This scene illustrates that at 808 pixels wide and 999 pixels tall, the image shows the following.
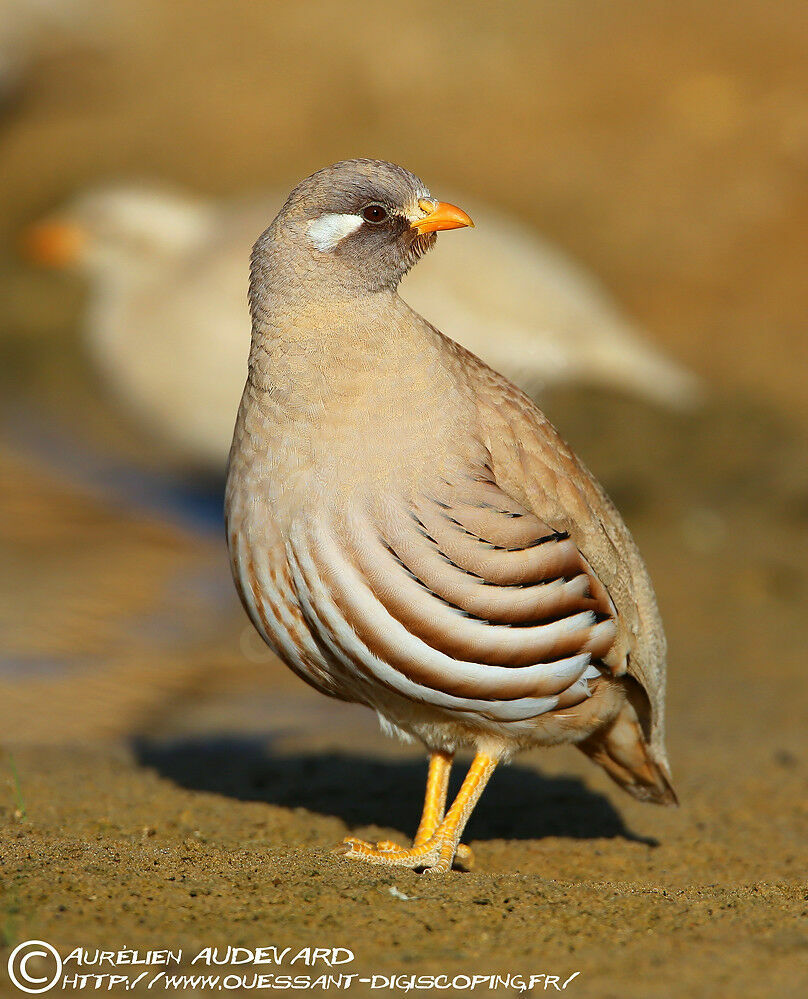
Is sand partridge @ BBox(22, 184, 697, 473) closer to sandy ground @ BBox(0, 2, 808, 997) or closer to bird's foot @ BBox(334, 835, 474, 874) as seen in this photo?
sandy ground @ BBox(0, 2, 808, 997)

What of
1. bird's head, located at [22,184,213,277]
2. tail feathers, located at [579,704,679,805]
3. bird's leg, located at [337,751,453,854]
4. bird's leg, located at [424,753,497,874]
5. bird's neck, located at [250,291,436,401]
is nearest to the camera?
bird's neck, located at [250,291,436,401]

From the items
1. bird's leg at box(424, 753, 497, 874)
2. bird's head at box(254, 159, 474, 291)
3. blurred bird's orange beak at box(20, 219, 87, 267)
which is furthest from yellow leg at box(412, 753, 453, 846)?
blurred bird's orange beak at box(20, 219, 87, 267)

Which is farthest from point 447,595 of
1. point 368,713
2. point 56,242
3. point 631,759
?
point 56,242

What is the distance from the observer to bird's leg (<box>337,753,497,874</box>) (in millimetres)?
4938

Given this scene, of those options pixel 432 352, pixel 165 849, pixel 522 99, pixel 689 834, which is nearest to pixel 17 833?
pixel 165 849

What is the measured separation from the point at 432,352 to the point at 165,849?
1996 mm

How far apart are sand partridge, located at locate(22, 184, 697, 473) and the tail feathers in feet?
17.2

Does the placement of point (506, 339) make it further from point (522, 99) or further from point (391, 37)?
point (391, 37)

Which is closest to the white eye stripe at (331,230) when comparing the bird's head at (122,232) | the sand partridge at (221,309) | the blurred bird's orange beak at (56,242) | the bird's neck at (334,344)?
the bird's neck at (334,344)

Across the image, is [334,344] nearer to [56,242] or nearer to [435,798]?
[435,798]

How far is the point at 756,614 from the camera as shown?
9.89 m

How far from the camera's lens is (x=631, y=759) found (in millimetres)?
5734

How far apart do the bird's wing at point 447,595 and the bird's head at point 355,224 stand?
0.87m

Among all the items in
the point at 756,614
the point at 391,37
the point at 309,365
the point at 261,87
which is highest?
the point at 391,37
